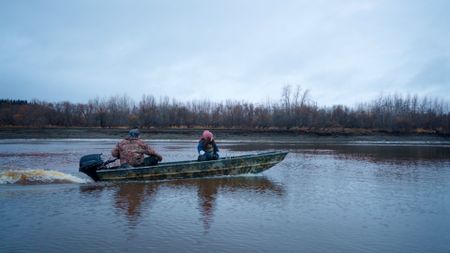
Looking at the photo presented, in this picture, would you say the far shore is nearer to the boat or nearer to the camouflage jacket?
the boat

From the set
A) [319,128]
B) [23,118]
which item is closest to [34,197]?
[319,128]

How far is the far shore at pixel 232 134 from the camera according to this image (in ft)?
186

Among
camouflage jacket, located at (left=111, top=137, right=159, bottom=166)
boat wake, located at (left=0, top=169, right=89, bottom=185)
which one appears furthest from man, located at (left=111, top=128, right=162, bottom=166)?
boat wake, located at (left=0, top=169, right=89, bottom=185)

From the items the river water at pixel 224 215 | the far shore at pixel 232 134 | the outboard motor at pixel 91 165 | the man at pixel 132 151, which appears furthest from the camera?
the far shore at pixel 232 134

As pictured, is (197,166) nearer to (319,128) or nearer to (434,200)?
(434,200)

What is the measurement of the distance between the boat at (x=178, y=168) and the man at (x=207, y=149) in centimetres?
47

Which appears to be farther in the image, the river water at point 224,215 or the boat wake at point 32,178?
the boat wake at point 32,178

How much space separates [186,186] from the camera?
561 inches

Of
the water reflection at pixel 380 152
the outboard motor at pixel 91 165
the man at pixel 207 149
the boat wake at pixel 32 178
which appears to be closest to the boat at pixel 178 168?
the outboard motor at pixel 91 165

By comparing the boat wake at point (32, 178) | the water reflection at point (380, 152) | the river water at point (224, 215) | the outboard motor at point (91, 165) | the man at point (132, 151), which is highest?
the man at point (132, 151)

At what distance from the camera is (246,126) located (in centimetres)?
7362

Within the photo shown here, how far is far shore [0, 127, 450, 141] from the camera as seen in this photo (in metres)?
56.6

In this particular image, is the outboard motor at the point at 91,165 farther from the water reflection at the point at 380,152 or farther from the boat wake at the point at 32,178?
the water reflection at the point at 380,152

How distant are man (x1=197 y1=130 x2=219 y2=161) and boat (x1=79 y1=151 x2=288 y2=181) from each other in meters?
0.47
